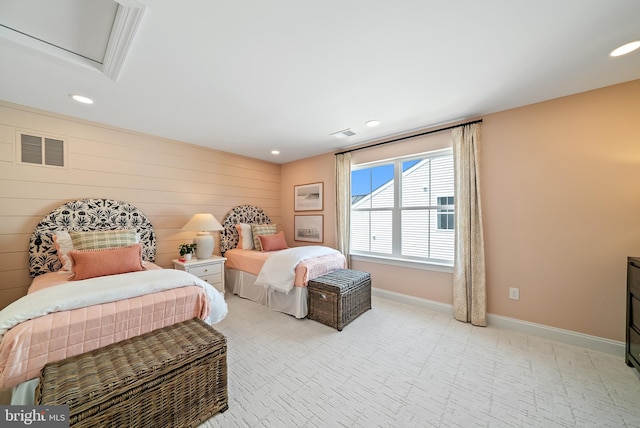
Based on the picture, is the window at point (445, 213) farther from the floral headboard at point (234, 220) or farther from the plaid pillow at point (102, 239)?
the plaid pillow at point (102, 239)

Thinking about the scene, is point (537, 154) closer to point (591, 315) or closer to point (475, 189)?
point (475, 189)

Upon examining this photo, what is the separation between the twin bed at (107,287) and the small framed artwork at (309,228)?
0.66 meters

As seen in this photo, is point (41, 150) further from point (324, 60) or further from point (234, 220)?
point (324, 60)

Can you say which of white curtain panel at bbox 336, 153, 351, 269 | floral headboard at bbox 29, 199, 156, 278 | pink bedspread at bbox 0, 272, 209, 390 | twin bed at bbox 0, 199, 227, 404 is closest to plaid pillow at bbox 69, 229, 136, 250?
twin bed at bbox 0, 199, 227, 404

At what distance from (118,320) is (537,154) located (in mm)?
3973

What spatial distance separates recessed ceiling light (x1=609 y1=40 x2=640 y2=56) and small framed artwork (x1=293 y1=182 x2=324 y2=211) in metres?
3.40

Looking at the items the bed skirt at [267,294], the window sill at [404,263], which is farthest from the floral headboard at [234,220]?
the window sill at [404,263]

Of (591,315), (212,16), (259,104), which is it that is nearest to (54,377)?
(212,16)

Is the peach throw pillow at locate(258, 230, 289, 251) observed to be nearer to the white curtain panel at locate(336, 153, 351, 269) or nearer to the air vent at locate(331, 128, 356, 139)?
the white curtain panel at locate(336, 153, 351, 269)

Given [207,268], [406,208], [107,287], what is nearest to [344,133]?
[406,208]

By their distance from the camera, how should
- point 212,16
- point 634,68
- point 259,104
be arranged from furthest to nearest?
point 259,104 < point 634,68 < point 212,16

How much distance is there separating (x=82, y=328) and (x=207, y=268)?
1.85 m

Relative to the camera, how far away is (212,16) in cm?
130

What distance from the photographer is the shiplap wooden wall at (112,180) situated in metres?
2.27
